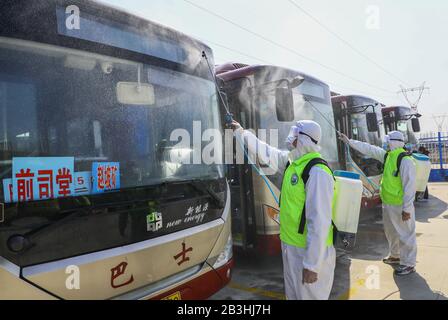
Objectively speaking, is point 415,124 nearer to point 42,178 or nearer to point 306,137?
point 306,137

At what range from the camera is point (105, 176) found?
2346mm

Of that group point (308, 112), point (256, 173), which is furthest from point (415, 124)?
point (256, 173)

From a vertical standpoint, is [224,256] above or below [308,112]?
below

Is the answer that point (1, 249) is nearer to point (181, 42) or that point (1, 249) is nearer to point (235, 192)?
point (181, 42)

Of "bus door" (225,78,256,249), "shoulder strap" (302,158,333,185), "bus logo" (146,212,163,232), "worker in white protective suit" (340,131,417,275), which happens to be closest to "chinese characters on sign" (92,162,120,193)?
"bus logo" (146,212,163,232)

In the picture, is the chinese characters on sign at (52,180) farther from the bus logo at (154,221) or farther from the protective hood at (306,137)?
the protective hood at (306,137)

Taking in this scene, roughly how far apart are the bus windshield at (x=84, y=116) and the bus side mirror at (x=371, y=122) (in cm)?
567

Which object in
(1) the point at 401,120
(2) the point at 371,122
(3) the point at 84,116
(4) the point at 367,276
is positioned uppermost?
(1) the point at 401,120

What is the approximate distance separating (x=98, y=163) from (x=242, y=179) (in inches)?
111

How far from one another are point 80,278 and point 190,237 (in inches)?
38.5

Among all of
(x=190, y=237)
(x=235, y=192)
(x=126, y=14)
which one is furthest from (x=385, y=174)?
(x=126, y=14)

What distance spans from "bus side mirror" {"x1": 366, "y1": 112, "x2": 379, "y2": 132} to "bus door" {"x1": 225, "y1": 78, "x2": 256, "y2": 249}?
152 inches

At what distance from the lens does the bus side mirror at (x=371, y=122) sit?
7.53 m

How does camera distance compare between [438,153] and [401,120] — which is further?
[438,153]
